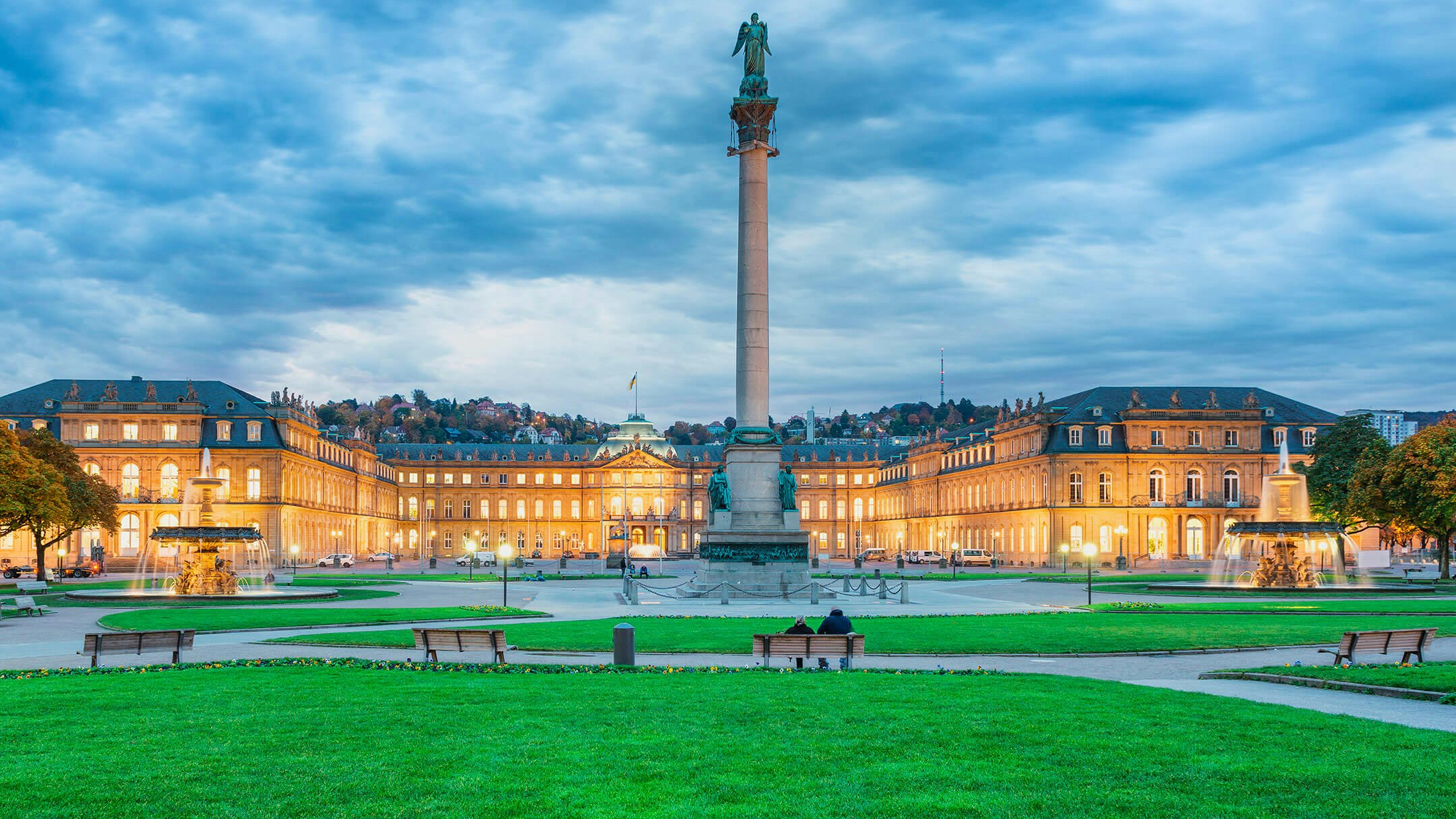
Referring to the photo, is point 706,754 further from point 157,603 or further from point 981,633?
point 157,603

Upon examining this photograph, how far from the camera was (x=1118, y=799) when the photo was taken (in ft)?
36.7

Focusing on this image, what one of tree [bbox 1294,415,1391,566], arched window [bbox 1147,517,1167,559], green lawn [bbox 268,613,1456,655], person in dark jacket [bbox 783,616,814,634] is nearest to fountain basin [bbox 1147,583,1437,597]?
green lawn [bbox 268,613,1456,655]

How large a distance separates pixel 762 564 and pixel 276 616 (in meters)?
19.5

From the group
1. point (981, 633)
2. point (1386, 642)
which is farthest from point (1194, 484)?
point (1386, 642)

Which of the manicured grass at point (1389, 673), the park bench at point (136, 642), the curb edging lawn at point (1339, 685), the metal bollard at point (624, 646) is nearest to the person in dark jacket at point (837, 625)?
the metal bollard at point (624, 646)

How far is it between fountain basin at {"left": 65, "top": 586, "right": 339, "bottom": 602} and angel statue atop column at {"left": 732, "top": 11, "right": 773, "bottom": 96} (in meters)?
29.4

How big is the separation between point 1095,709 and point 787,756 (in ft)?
18.3

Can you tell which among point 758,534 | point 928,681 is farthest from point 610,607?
point 928,681

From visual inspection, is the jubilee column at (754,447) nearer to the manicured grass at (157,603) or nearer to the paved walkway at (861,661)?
the paved walkway at (861,661)

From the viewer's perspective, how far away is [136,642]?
2436cm

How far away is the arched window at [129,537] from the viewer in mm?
110062

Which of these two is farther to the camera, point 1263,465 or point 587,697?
point 1263,465

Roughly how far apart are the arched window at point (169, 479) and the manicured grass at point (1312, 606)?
93.7 metres

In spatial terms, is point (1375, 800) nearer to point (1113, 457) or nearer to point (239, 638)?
point (239, 638)
